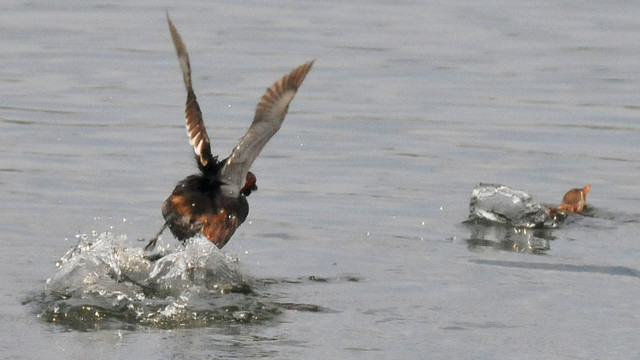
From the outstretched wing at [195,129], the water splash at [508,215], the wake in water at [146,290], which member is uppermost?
the outstretched wing at [195,129]

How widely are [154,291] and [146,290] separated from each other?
39 millimetres

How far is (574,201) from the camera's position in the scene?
32.1 ft

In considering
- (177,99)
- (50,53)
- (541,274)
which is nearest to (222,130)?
(177,99)

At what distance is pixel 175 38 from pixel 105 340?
2113 mm

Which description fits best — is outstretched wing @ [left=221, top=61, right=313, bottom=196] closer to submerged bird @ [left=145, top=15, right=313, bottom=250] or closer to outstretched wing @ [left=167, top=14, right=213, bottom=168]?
submerged bird @ [left=145, top=15, right=313, bottom=250]

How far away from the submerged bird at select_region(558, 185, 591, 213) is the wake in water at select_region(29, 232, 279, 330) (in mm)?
2880

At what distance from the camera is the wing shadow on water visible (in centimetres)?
677

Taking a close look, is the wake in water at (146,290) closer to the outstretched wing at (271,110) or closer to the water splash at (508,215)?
the outstretched wing at (271,110)

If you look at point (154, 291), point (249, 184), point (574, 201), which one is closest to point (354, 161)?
point (574, 201)

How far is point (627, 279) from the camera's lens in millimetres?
7871

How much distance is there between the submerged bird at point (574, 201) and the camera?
9758mm

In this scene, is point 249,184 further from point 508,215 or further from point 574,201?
point 574,201

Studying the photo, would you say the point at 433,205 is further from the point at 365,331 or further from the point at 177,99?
the point at 177,99

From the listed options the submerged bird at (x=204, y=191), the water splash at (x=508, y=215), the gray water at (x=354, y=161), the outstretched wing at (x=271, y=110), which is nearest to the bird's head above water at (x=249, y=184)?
the gray water at (x=354, y=161)
